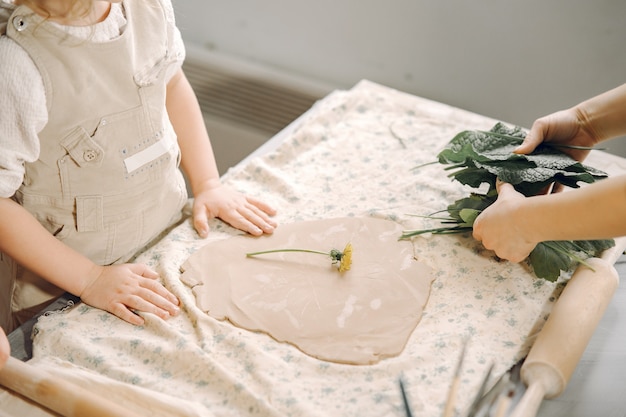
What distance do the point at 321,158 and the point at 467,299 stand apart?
479 millimetres

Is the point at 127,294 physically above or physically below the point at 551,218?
below

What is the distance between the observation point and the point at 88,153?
3.20 ft

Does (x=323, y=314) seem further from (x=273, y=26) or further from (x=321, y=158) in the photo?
(x=273, y=26)

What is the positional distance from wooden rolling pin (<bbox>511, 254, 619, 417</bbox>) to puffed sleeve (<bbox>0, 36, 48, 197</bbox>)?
721 mm

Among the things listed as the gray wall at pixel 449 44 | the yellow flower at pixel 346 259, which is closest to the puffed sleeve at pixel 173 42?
the yellow flower at pixel 346 259

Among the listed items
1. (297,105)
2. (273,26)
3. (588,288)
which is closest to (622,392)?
(588,288)

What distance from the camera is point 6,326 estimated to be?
1219 millimetres

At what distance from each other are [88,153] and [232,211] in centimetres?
30

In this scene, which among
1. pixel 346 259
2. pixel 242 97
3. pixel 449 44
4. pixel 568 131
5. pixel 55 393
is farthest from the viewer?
pixel 242 97

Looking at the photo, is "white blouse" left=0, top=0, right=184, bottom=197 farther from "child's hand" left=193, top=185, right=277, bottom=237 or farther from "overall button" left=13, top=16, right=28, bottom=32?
"child's hand" left=193, top=185, right=277, bottom=237

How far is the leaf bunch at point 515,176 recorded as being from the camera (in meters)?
1.04

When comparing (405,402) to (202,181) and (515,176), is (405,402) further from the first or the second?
(202,181)

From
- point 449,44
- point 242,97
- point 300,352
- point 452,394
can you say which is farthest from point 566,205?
point 242,97

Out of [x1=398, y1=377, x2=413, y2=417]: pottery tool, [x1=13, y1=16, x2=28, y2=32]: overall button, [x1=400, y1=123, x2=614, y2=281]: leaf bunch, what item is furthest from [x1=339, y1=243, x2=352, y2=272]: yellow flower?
[x1=13, y1=16, x2=28, y2=32]: overall button
